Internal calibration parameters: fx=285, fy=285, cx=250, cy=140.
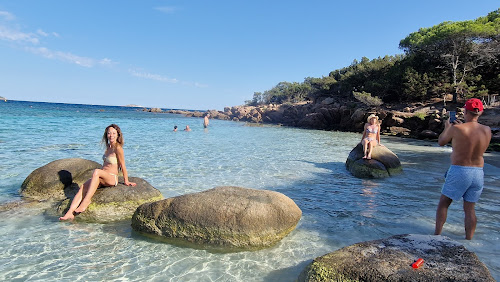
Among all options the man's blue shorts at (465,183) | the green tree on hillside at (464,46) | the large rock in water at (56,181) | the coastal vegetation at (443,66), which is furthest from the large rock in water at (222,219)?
the green tree on hillside at (464,46)

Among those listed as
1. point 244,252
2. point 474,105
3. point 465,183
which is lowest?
point 244,252

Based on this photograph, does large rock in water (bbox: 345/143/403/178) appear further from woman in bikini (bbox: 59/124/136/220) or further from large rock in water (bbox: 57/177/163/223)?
woman in bikini (bbox: 59/124/136/220)

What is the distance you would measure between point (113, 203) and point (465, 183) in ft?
20.0

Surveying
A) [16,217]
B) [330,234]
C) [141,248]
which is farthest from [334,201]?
[16,217]

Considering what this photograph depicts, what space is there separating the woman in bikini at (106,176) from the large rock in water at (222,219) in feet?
3.99

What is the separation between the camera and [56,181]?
22.0 feet

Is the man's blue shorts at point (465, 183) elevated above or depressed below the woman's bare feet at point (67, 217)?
above

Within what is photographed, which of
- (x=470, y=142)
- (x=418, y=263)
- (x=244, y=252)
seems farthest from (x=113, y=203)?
(x=470, y=142)

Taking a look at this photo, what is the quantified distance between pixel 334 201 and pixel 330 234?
80.2 inches

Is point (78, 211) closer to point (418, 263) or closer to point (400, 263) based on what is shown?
point (400, 263)

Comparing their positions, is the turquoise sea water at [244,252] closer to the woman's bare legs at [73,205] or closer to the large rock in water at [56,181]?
the woman's bare legs at [73,205]

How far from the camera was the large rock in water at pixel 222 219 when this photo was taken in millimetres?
4488

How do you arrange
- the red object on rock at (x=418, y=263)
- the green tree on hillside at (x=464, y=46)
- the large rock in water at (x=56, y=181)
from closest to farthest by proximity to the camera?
the red object on rock at (x=418, y=263) < the large rock in water at (x=56, y=181) < the green tree on hillside at (x=464, y=46)

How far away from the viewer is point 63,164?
7078mm
